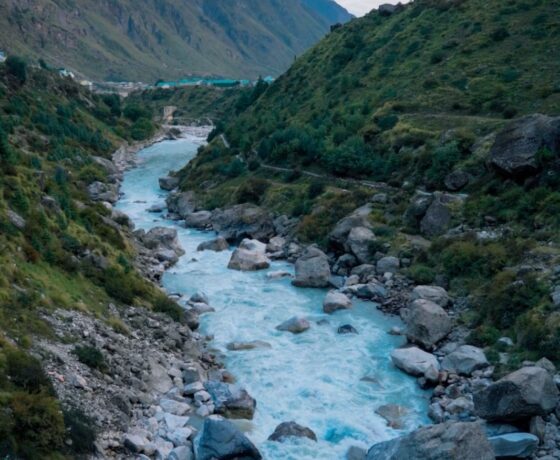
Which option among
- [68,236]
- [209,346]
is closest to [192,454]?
[209,346]

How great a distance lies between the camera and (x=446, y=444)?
15438 mm

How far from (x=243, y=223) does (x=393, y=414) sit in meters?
27.3

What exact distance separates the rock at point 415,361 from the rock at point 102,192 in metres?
37.7

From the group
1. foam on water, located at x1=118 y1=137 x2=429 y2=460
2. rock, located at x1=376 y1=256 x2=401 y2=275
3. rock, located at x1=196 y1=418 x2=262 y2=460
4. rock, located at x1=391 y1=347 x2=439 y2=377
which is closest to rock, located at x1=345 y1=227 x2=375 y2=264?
rock, located at x1=376 y1=256 x2=401 y2=275

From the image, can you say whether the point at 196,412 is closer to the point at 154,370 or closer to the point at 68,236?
the point at 154,370

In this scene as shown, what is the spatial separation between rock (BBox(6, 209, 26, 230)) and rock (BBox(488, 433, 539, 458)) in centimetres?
2010

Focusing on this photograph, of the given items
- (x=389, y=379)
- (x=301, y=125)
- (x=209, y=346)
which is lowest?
(x=209, y=346)

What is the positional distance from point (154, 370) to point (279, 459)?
20.2 feet

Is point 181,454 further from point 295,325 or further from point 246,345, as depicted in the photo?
point 295,325

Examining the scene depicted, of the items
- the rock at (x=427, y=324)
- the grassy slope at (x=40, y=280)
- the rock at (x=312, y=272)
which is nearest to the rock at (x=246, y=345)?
the grassy slope at (x=40, y=280)

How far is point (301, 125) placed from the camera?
62719mm

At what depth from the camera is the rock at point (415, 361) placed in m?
23.2

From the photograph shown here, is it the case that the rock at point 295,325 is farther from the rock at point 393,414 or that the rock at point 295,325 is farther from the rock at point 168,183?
the rock at point 168,183

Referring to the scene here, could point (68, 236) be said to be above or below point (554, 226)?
below
